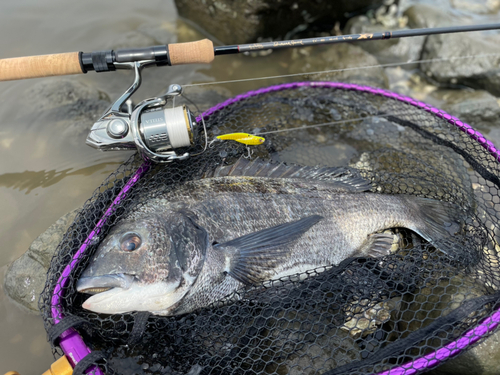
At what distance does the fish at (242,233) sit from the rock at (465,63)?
3097mm

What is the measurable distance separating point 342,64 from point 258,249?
3715mm

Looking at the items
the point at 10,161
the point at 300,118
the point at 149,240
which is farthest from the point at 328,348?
the point at 10,161

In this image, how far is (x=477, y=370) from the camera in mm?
2592

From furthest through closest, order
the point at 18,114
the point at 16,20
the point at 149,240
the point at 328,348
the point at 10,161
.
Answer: the point at 16,20, the point at 18,114, the point at 10,161, the point at 328,348, the point at 149,240

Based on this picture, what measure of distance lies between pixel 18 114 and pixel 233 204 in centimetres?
334

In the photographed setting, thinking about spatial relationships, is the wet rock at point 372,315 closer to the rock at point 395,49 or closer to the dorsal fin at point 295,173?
the dorsal fin at point 295,173

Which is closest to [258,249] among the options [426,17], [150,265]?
[150,265]

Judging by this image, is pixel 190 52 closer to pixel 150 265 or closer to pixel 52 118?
pixel 150 265

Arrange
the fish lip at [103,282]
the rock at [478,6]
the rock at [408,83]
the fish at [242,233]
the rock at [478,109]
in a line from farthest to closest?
the rock at [478,6] < the rock at [408,83] < the rock at [478,109] < the fish at [242,233] < the fish lip at [103,282]

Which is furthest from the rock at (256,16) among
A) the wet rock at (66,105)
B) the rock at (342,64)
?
the wet rock at (66,105)

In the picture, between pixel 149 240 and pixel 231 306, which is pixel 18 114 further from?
pixel 231 306

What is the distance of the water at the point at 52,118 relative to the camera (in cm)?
291

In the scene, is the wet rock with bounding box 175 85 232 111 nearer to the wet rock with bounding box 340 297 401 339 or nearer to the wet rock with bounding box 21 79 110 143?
the wet rock with bounding box 21 79 110 143

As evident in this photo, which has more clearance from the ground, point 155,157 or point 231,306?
point 155,157
